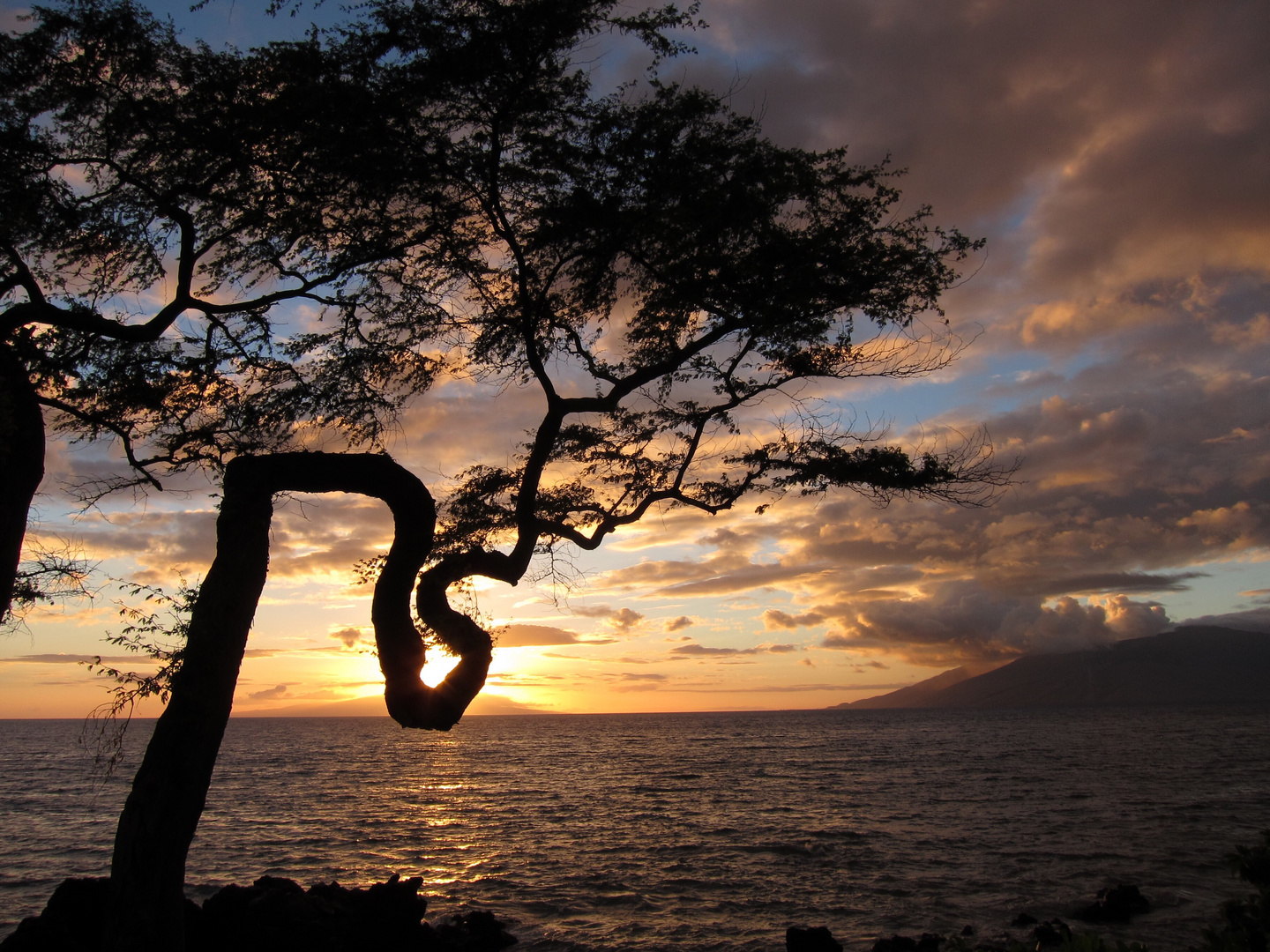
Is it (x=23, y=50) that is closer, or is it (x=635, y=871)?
(x=23, y=50)

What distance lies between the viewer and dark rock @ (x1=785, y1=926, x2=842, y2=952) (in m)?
14.2

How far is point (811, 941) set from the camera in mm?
14320

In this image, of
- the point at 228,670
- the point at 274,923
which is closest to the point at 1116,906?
the point at 274,923

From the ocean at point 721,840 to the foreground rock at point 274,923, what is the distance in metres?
3.42

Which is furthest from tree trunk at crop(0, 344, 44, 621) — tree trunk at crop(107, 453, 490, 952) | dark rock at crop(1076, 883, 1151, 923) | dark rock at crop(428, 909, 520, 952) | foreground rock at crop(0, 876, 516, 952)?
dark rock at crop(1076, 883, 1151, 923)

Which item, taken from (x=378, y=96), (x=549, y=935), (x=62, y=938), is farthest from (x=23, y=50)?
(x=549, y=935)

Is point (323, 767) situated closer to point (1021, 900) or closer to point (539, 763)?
point (539, 763)

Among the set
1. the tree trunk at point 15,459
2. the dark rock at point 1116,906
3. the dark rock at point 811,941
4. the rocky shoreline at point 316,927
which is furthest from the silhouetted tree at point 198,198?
the dark rock at point 1116,906

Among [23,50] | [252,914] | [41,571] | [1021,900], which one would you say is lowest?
[1021,900]

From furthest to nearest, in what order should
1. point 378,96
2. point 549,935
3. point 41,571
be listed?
point 549,935, point 41,571, point 378,96

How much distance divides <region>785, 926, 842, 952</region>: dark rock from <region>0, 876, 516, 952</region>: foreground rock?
591cm

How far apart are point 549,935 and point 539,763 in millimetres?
56892

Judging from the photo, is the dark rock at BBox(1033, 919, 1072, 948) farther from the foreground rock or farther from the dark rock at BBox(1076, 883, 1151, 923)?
the foreground rock

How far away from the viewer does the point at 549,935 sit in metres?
16.7
